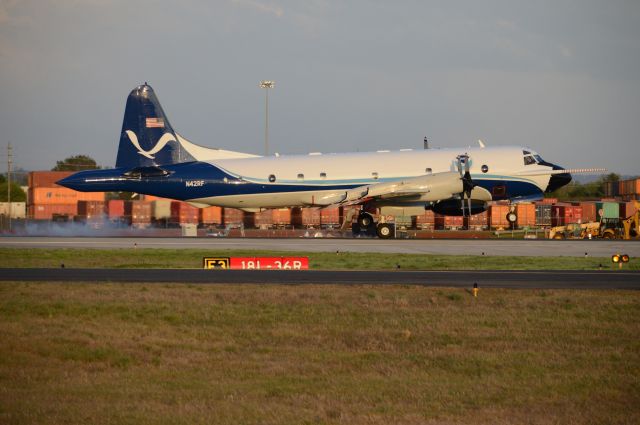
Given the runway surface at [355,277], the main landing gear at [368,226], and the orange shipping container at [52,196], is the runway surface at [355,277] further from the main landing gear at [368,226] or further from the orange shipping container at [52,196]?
the orange shipping container at [52,196]

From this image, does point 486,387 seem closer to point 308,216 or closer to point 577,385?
point 577,385

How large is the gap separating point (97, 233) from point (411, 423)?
57.7 metres

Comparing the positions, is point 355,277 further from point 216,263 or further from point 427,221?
point 427,221

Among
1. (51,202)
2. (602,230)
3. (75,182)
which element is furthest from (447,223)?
(51,202)

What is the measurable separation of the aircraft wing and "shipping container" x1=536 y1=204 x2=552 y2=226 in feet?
78.8

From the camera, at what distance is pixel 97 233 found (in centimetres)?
6694

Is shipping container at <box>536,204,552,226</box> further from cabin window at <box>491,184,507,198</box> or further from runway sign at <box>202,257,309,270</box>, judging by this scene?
runway sign at <box>202,257,309,270</box>

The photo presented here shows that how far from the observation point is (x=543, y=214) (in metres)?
78.0

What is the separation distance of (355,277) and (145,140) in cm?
3314

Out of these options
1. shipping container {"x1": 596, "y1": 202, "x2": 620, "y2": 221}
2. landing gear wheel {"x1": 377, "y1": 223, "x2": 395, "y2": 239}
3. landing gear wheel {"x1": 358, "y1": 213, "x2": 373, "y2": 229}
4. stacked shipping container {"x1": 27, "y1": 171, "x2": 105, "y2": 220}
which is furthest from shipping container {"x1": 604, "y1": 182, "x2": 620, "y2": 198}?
stacked shipping container {"x1": 27, "y1": 171, "x2": 105, "y2": 220}

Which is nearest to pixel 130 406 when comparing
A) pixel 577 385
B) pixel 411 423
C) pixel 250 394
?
pixel 250 394

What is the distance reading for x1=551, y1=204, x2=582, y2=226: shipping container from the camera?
252ft

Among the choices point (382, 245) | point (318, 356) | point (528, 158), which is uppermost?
point (528, 158)

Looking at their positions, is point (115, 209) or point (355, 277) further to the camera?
point (115, 209)
